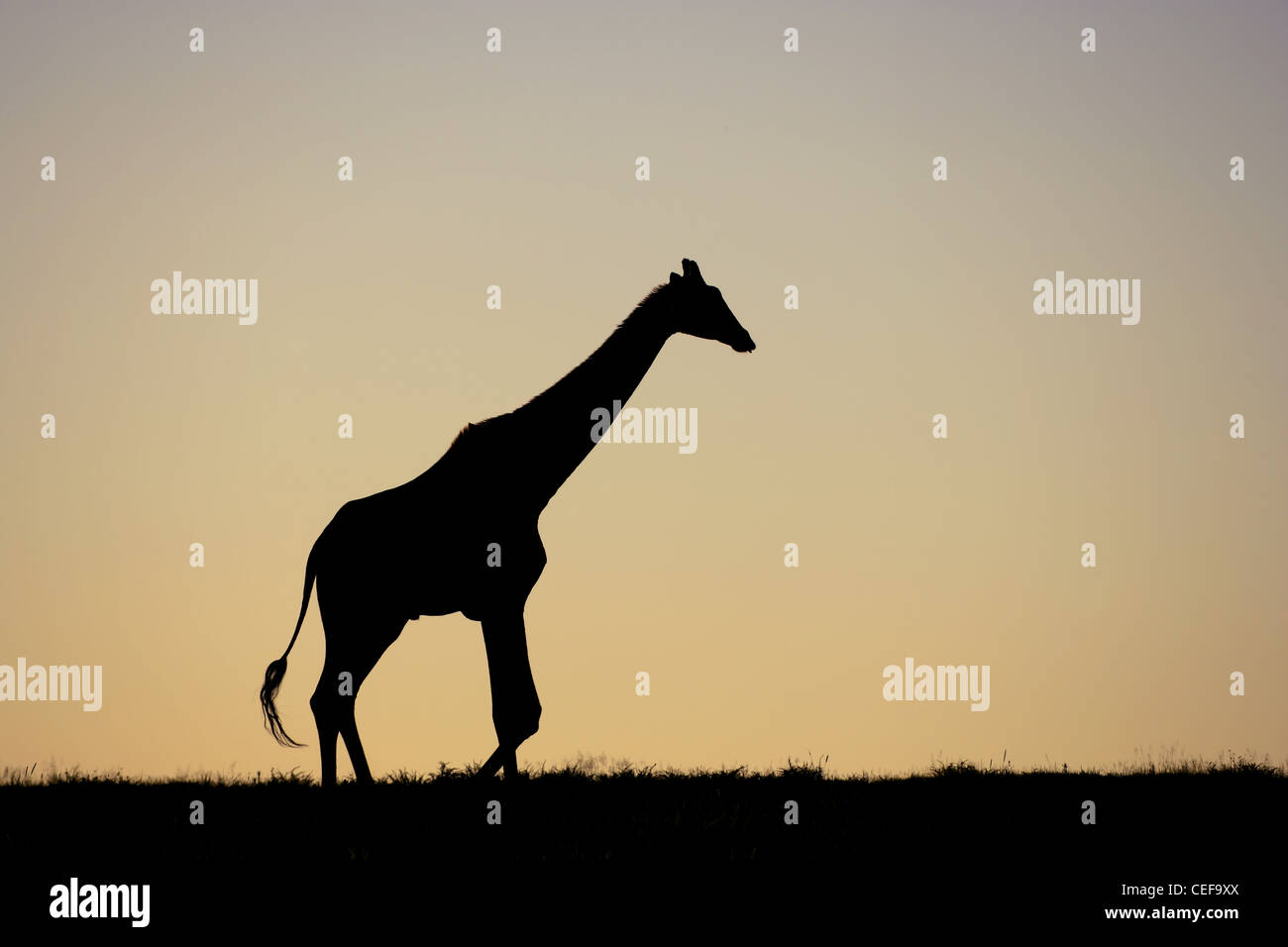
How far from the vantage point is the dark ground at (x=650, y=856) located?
30.4 ft

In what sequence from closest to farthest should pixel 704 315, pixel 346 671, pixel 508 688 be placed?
pixel 508 688 → pixel 346 671 → pixel 704 315

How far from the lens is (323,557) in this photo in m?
14.4

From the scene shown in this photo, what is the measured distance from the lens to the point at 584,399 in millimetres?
14492

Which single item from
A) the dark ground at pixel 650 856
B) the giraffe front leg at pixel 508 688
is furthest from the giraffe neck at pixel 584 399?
the dark ground at pixel 650 856

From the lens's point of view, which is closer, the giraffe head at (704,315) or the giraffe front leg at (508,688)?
the giraffe front leg at (508,688)

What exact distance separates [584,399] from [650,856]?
17.8 ft

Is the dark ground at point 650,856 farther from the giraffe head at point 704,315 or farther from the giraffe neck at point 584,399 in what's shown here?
the giraffe head at point 704,315

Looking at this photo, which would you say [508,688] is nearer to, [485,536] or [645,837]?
[485,536]

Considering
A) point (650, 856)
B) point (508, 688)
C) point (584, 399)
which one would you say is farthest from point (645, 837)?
point (584, 399)

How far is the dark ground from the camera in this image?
30.4ft

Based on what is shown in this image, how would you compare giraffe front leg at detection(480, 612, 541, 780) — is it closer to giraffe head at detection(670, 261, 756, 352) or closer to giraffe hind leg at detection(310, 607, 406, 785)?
giraffe hind leg at detection(310, 607, 406, 785)

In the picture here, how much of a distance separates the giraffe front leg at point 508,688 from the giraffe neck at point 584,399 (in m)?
1.33
